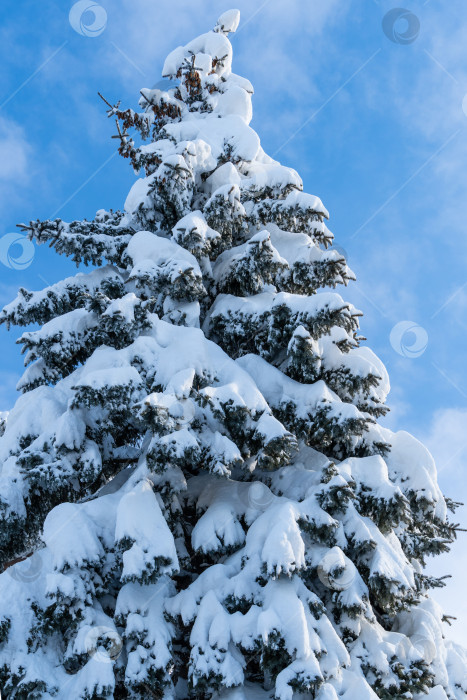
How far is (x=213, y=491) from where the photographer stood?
6.87m

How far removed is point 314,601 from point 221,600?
0.98m

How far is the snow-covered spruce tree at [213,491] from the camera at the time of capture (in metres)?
5.21

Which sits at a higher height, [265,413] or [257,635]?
[265,413]

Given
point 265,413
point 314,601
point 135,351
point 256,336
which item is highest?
point 256,336

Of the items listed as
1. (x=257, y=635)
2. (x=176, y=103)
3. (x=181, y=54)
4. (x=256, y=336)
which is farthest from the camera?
(x=181, y=54)

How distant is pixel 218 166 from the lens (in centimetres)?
1064

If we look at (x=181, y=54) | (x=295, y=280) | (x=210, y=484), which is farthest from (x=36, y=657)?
(x=181, y=54)

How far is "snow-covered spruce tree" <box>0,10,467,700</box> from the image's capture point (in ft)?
17.1

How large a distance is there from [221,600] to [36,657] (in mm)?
1960

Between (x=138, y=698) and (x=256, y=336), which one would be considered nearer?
(x=138, y=698)

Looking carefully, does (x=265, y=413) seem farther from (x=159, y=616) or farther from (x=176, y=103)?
(x=176, y=103)

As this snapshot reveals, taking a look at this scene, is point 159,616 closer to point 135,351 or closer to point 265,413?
point 265,413

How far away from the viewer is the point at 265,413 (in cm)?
628

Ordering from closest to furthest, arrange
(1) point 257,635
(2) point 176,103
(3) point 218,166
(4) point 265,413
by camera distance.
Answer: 1. (1) point 257,635
2. (4) point 265,413
3. (3) point 218,166
4. (2) point 176,103
